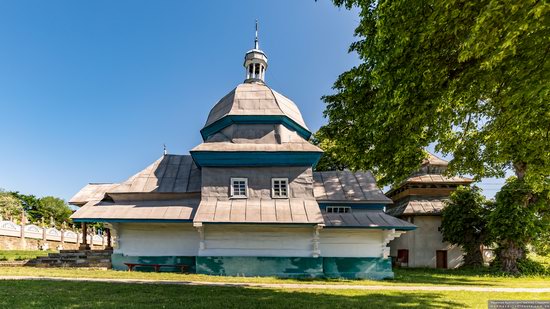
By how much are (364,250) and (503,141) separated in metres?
7.86

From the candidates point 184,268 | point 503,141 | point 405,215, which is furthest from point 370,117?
point 405,215

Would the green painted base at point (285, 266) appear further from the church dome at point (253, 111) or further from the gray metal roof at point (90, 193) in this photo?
the church dome at point (253, 111)

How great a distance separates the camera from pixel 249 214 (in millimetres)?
13461

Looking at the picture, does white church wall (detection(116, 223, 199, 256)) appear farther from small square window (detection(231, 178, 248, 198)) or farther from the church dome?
the church dome

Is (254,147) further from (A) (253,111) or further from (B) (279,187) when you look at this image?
(B) (279,187)

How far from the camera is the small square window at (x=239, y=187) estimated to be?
14.4 m

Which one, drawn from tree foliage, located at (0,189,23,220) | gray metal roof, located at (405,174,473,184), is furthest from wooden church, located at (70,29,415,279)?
tree foliage, located at (0,189,23,220)

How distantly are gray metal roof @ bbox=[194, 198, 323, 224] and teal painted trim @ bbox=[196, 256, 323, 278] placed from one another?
1893 mm

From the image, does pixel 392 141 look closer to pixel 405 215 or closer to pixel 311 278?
pixel 311 278

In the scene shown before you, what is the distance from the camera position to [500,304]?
4.79 metres

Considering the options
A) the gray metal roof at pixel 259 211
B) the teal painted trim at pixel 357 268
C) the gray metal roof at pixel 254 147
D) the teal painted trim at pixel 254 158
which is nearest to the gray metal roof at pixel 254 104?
the gray metal roof at pixel 254 147

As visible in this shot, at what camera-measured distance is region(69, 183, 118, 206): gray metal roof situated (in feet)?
56.7

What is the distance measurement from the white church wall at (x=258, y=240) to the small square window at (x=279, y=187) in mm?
1554

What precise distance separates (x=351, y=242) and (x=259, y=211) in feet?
15.4
